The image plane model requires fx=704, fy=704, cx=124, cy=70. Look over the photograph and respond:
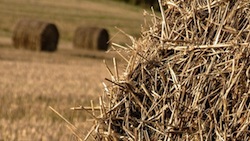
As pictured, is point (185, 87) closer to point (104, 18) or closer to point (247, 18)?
point (247, 18)

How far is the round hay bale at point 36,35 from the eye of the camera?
79.5ft

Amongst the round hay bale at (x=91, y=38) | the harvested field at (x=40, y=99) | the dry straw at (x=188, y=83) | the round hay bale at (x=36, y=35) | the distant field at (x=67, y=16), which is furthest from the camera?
the distant field at (x=67, y=16)

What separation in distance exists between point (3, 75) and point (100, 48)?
1550cm

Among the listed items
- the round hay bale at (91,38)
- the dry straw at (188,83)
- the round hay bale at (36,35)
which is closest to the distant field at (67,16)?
the round hay bale at (91,38)

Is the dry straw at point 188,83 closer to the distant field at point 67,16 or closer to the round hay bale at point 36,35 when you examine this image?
the round hay bale at point 36,35

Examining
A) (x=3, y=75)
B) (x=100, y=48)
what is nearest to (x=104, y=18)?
(x=100, y=48)

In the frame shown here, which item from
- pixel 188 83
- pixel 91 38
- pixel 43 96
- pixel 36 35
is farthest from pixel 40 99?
pixel 91 38

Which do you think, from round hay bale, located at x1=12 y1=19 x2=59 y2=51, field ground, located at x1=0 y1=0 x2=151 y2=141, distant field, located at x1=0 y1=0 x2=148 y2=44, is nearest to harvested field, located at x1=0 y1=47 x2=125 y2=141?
field ground, located at x1=0 y1=0 x2=151 y2=141

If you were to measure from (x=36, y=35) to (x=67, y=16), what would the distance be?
20959 mm

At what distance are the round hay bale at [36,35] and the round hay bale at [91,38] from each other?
9.98 ft

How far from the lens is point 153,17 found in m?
4.19

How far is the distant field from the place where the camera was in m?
38.9

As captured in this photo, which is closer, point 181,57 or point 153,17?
point 181,57

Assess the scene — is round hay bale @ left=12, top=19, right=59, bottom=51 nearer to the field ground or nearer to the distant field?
the field ground
